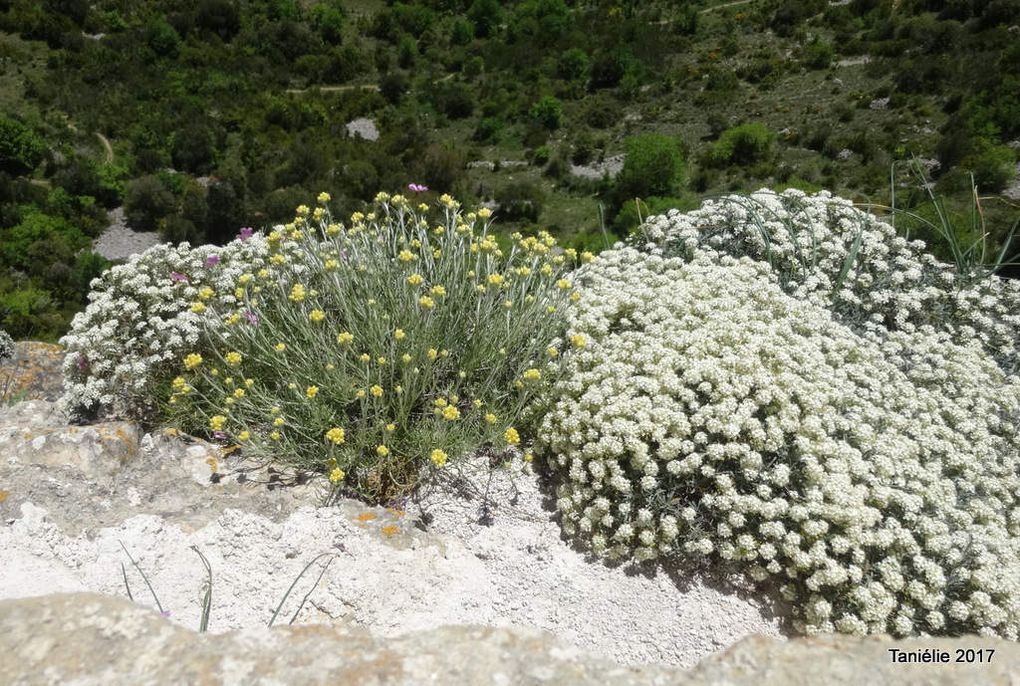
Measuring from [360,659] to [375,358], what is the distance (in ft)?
7.70

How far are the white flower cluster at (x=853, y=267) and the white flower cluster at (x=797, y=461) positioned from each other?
70 centimetres

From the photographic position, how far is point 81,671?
80.0 inches

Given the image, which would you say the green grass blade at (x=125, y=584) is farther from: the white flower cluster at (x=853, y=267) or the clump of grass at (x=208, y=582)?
the white flower cluster at (x=853, y=267)

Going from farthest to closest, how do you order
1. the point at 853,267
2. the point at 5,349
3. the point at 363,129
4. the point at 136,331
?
the point at 363,129
the point at 5,349
the point at 853,267
the point at 136,331

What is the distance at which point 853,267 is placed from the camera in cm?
594

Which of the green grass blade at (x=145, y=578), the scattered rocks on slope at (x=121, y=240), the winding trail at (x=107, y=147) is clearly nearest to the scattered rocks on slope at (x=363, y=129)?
the winding trail at (x=107, y=147)

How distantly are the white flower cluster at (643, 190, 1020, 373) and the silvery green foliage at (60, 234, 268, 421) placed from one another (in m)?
4.10

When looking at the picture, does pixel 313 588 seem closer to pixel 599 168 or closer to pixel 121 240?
pixel 121 240

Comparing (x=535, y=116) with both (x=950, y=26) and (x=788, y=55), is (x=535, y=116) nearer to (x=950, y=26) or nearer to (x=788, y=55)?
(x=788, y=55)

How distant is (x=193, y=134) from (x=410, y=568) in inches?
1448

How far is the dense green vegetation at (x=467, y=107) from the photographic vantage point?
2789 centimetres

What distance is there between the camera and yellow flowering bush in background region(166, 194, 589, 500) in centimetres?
400

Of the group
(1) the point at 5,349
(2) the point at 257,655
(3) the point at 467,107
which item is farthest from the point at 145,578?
(3) the point at 467,107

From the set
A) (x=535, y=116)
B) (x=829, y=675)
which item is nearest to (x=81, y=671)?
(x=829, y=675)
